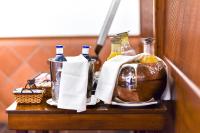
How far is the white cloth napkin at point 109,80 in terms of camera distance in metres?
1.05

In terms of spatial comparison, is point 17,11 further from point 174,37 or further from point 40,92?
point 174,37

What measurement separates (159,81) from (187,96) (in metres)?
0.20

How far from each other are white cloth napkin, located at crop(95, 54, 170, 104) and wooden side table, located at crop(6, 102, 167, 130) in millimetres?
47

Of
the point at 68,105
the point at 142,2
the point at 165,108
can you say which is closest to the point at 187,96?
the point at 165,108

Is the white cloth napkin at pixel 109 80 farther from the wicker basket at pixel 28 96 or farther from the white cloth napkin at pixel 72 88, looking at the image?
the wicker basket at pixel 28 96

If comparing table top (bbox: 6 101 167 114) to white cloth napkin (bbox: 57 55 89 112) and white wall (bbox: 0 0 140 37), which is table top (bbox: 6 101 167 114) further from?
white wall (bbox: 0 0 140 37)

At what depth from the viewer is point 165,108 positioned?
3.43 ft

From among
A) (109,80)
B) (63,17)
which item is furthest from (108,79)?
(63,17)

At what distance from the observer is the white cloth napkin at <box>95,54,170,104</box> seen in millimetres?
1047

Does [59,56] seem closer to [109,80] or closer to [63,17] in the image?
[109,80]

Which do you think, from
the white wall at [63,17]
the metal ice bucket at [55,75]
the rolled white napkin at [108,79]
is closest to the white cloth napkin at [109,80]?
the rolled white napkin at [108,79]

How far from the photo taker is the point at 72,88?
1.04 m

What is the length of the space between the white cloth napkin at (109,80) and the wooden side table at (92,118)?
0.05m

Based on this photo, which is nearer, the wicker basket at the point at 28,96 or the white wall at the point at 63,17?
the wicker basket at the point at 28,96
